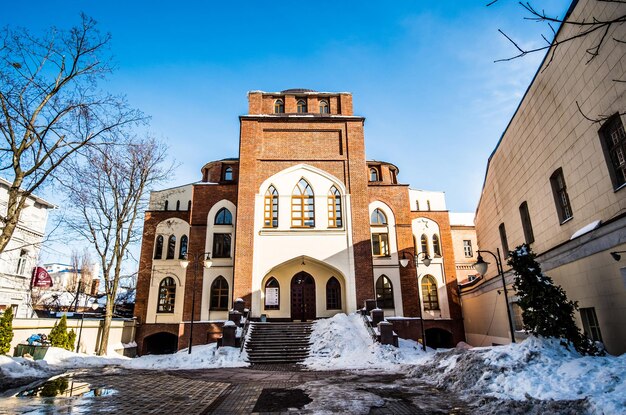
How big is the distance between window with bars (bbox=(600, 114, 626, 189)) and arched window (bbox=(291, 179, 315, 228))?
1534 cm

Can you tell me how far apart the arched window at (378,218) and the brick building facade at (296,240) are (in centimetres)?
8

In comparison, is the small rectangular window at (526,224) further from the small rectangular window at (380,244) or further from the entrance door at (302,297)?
the entrance door at (302,297)

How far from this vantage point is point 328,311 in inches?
848

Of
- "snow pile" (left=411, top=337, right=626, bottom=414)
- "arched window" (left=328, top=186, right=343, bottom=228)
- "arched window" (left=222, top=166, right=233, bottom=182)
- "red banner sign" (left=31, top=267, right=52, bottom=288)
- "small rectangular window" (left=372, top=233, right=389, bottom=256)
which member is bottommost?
"snow pile" (left=411, top=337, right=626, bottom=414)

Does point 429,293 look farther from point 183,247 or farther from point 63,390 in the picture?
point 63,390

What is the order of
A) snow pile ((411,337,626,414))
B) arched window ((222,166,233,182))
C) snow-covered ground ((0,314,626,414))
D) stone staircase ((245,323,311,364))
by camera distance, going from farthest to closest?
arched window ((222,166,233,182)), stone staircase ((245,323,311,364)), snow-covered ground ((0,314,626,414)), snow pile ((411,337,626,414))

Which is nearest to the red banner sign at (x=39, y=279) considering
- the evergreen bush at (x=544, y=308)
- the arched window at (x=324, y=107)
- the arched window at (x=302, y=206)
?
the arched window at (x=302, y=206)

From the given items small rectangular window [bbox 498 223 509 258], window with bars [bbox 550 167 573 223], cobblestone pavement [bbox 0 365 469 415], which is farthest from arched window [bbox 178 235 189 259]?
window with bars [bbox 550 167 573 223]

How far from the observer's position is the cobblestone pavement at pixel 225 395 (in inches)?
253

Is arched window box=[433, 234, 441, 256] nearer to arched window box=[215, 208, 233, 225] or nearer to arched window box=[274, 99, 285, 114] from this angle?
arched window box=[274, 99, 285, 114]

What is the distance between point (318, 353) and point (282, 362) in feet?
5.15

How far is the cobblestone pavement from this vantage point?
643 cm

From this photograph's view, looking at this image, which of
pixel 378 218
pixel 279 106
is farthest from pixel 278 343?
pixel 279 106

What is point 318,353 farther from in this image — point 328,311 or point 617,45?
point 617,45
